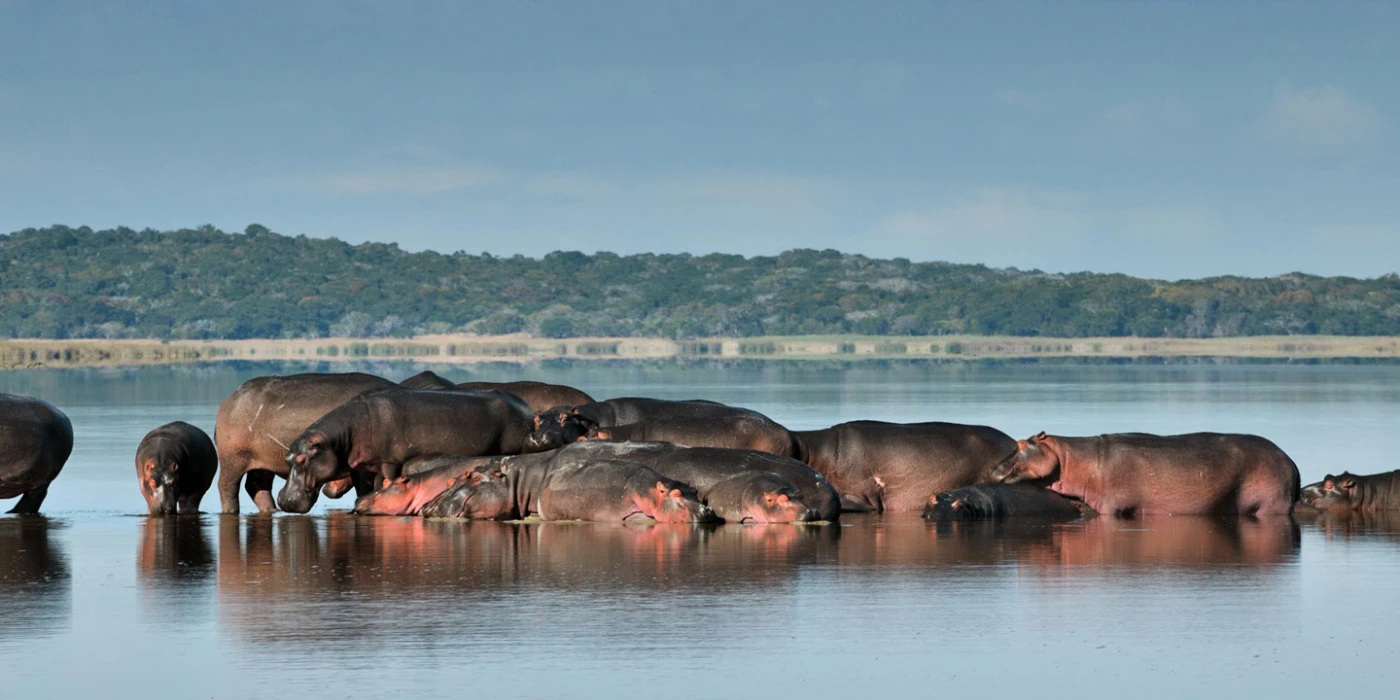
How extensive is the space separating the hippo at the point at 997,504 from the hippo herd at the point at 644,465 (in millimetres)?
17

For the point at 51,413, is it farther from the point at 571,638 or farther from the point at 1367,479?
the point at 1367,479

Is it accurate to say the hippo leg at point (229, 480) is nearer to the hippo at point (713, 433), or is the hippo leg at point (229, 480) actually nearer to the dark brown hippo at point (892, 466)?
the hippo at point (713, 433)

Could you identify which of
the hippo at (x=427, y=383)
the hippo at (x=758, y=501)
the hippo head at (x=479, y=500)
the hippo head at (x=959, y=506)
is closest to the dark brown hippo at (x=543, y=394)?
the hippo at (x=427, y=383)

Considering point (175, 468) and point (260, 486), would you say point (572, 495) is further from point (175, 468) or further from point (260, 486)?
point (260, 486)

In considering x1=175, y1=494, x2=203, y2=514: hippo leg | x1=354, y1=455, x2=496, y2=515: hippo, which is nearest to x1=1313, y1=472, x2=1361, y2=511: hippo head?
x1=354, y1=455, x2=496, y2=515: hippo

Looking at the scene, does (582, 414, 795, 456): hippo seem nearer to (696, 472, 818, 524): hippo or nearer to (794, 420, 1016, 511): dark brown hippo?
(794, 420, 1016, 511): dark brown hippo

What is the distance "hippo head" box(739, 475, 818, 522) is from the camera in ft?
52.8

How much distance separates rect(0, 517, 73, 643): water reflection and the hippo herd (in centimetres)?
206

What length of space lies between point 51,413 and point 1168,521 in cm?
967

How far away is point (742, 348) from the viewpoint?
167875mm

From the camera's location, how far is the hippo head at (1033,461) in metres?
17.7

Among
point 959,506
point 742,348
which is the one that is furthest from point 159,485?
point 742,348

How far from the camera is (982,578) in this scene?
12.7 m

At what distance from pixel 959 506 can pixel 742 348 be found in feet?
495
